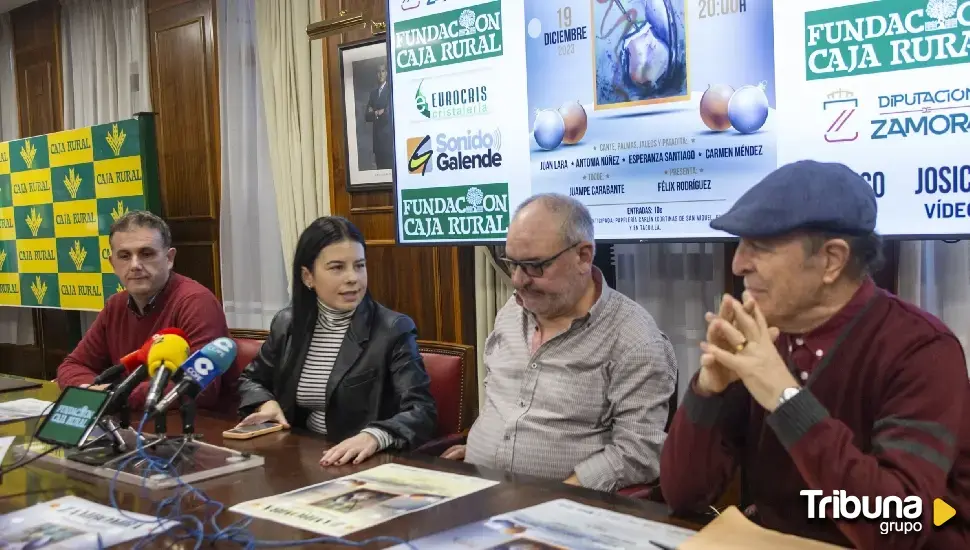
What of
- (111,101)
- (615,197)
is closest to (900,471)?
(615,197)

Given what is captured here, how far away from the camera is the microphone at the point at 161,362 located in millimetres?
1758

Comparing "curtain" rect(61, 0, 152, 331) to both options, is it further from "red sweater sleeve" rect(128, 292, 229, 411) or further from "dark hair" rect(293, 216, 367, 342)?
"dark hair" rect(293, 216, 367, 342)

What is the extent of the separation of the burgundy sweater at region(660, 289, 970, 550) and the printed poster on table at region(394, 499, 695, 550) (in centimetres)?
13

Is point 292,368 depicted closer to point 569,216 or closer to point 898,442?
point 569,216

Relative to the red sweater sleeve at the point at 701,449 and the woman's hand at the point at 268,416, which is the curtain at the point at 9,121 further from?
the red sweater sleeve at the point at 701,449

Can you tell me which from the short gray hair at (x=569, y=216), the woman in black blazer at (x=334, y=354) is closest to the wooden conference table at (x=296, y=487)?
the woman in black blazer at (x=334, y=354)

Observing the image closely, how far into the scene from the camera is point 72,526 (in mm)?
1478

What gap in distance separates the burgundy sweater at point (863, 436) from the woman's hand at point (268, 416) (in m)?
1.09

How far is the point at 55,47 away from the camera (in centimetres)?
579

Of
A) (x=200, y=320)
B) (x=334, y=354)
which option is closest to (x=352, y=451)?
(x=334, y=354)

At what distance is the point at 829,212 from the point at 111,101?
16.6ft

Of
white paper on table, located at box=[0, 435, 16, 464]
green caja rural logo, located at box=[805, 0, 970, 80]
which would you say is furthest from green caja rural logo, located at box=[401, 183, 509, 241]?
white paper on table, located at box=[0, 435, 16, 464]

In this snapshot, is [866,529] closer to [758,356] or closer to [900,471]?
[900,471]

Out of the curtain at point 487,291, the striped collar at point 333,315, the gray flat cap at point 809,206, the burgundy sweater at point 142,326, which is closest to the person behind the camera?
the gray flat cap at point 809,206
